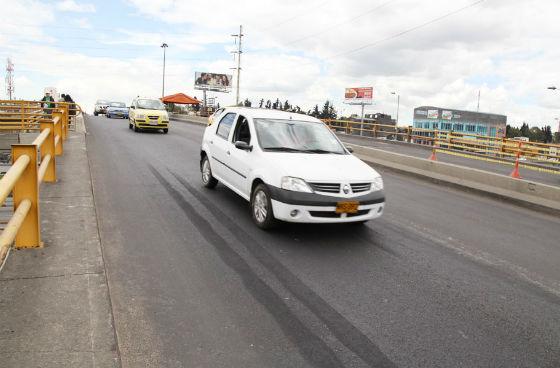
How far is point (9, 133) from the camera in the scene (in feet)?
77.6

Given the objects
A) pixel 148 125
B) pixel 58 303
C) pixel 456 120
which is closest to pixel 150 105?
pixel 148 125

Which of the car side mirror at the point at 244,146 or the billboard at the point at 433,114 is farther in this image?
the billboard at the point at 433,114

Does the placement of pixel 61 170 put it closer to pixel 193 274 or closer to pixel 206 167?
pixel 206 167

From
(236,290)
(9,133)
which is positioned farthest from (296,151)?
(9,133)

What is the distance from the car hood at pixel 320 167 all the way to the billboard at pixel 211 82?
79069 millimetres

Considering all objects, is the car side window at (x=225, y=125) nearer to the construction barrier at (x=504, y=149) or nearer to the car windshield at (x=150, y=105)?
the construction barrier at (x=504, y=149)

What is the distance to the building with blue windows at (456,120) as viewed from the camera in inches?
4838

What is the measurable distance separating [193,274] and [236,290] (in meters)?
0.58

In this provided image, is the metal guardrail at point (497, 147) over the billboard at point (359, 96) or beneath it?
beneath

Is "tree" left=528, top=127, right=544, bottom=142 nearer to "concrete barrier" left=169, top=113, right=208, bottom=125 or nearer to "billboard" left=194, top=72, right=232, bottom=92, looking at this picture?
"billboard" left=194, top=72, right=232, bottom=92

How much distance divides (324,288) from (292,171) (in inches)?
75.7

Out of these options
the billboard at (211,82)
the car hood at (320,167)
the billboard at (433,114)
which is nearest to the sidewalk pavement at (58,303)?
the car hood at (320,167)

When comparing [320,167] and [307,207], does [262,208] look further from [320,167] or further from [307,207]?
[320,167]

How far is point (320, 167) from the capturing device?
20.7 ft
